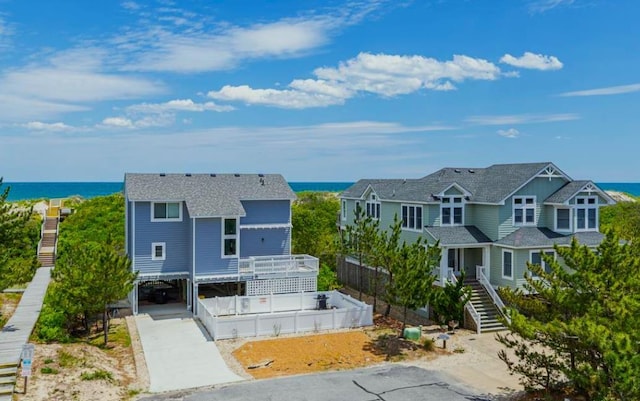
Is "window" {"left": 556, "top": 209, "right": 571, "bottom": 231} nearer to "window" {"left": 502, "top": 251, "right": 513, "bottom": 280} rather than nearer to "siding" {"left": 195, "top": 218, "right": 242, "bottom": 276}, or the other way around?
"window" {"left": 502, "top": 251, "right": 513, "bottom": 280}

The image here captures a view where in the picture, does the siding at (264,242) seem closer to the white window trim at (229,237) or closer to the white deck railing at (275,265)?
the white deck railing at (275,265)

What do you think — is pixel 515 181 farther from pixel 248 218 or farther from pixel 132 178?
pixel 132 178

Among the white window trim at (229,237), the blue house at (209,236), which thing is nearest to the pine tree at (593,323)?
the blue house at (209,236)

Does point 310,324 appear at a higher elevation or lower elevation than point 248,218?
lower

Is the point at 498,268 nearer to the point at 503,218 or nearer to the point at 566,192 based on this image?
the point at 503,218

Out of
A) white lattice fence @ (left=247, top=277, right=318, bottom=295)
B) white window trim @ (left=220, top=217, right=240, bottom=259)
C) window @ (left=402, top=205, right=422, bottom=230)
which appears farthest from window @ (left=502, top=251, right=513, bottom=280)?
white window trim @ (left=220, top=217, right=240, bottom=259)

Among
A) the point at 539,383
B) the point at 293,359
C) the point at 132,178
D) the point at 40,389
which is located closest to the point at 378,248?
the point at 293,359

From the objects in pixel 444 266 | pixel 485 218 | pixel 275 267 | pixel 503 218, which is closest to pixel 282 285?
pixel 275 267
